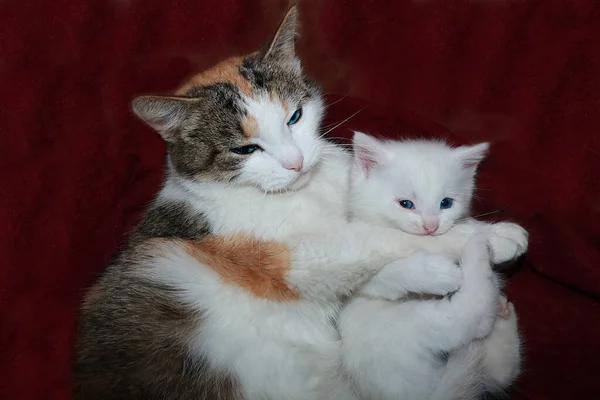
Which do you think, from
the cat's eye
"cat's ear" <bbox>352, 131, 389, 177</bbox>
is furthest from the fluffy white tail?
the cat's eye

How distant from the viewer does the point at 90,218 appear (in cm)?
164

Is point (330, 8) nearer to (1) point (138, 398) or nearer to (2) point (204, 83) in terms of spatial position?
(2) point (204, 83)

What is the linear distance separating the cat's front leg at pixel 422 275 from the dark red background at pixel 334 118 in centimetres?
51

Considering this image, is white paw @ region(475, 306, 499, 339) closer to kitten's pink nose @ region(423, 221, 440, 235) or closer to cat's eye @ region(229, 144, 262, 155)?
kitten's pink nose @ region(423, 221, 440, 235)

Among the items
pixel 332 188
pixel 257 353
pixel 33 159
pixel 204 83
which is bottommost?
pixel 257 353

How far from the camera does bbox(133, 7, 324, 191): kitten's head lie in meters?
1.26

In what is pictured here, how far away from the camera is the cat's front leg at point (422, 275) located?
1.18 meters

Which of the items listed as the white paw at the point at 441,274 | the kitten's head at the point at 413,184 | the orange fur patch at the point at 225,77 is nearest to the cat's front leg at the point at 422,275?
the white paw at the point at 441,274

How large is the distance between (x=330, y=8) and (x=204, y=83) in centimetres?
59

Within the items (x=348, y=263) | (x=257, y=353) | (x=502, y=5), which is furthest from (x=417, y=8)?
(x=257, y=353)

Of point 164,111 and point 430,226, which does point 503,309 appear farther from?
point 164,111

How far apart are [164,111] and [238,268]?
0.43m

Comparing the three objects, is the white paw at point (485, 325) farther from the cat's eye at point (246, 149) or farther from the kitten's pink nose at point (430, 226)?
the cat's eye at point (246, 149)

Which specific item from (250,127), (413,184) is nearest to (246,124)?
(250,127)
